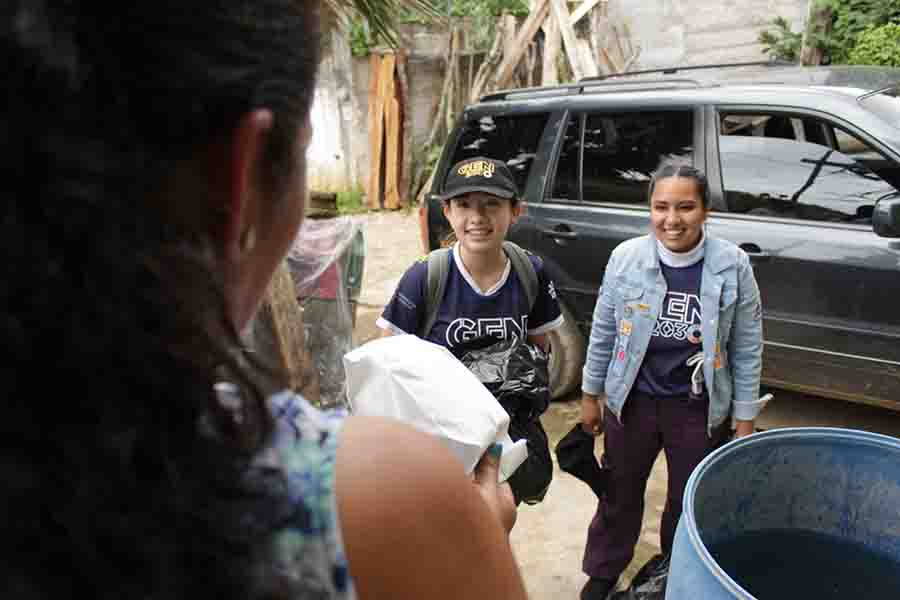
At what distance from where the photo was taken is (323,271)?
396cm

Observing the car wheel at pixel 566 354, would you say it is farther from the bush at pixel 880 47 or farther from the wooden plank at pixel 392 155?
the wooden plank at pixel 392 155

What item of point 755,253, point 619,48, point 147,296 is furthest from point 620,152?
point 619,48

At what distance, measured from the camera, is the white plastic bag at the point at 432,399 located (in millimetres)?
1276

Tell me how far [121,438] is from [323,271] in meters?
3.55

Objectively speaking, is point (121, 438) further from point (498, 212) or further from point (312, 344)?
point (312, 344)

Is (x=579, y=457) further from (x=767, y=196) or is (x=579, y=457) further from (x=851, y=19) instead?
(x=851, y=19)

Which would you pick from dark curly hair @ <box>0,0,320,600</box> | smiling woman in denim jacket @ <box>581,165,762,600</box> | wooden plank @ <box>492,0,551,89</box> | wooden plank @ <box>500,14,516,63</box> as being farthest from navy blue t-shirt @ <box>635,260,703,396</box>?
wooden plank @ <box>500,14,516,63</box>

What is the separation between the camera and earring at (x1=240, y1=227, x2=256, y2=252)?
554 millimetres

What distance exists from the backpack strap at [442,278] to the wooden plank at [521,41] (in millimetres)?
7193

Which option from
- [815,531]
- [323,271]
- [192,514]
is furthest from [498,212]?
[192,514]

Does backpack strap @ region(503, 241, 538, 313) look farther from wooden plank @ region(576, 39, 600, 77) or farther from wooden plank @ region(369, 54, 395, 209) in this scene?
wooden plank @ region(369, 54, 395, 209)

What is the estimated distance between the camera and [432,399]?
4.29ft

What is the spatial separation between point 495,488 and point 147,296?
3.08 ft

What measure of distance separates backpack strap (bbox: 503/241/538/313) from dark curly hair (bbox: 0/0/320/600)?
194cm
